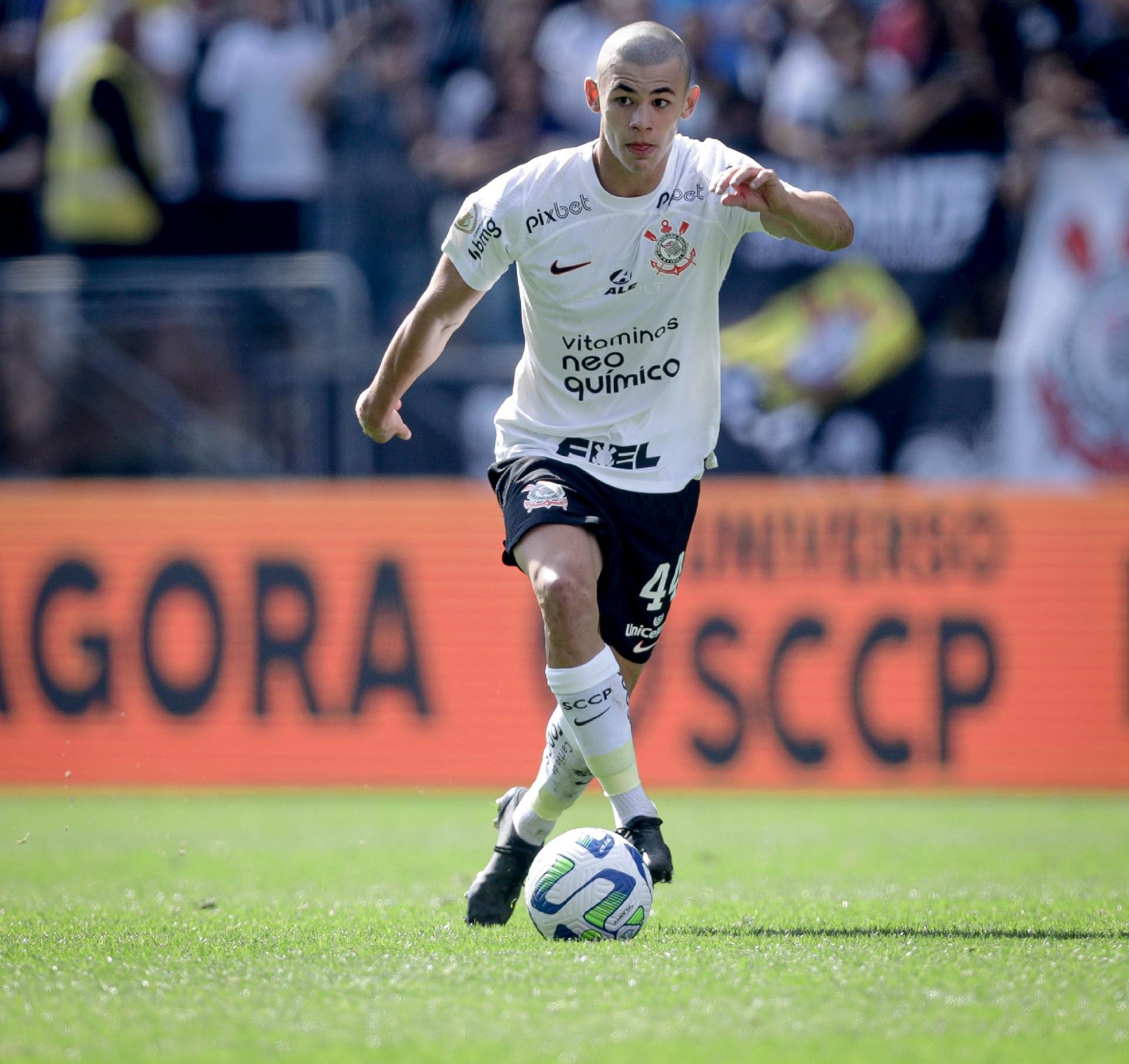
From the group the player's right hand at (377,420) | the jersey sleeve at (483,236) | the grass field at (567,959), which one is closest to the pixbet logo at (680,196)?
the jersey sleeve at (483,236)

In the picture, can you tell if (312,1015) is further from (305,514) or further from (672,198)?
(305,514)

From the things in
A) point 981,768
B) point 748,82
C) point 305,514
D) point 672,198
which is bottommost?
point 981,768

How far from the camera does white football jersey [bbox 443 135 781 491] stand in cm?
489

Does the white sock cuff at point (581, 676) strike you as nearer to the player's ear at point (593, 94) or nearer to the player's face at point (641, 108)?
the player's face at point (641, 108)

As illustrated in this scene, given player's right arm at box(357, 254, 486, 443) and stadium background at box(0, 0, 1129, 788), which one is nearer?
player's right arm at box(357, 254, 486, 443)

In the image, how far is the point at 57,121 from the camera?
12547 millimetres

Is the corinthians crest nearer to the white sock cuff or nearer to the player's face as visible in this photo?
the player's face

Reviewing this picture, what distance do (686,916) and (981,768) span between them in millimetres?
6400

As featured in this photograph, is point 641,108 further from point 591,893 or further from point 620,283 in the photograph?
point 591,893

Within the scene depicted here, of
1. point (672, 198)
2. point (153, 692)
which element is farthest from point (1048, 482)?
point (672, 198)

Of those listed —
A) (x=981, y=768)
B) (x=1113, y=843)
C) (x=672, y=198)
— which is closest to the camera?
(x=672, y=198)

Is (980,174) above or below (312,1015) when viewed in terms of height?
above

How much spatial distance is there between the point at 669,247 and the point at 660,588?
105 cm

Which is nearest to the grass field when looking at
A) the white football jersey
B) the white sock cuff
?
the white sock cuff
